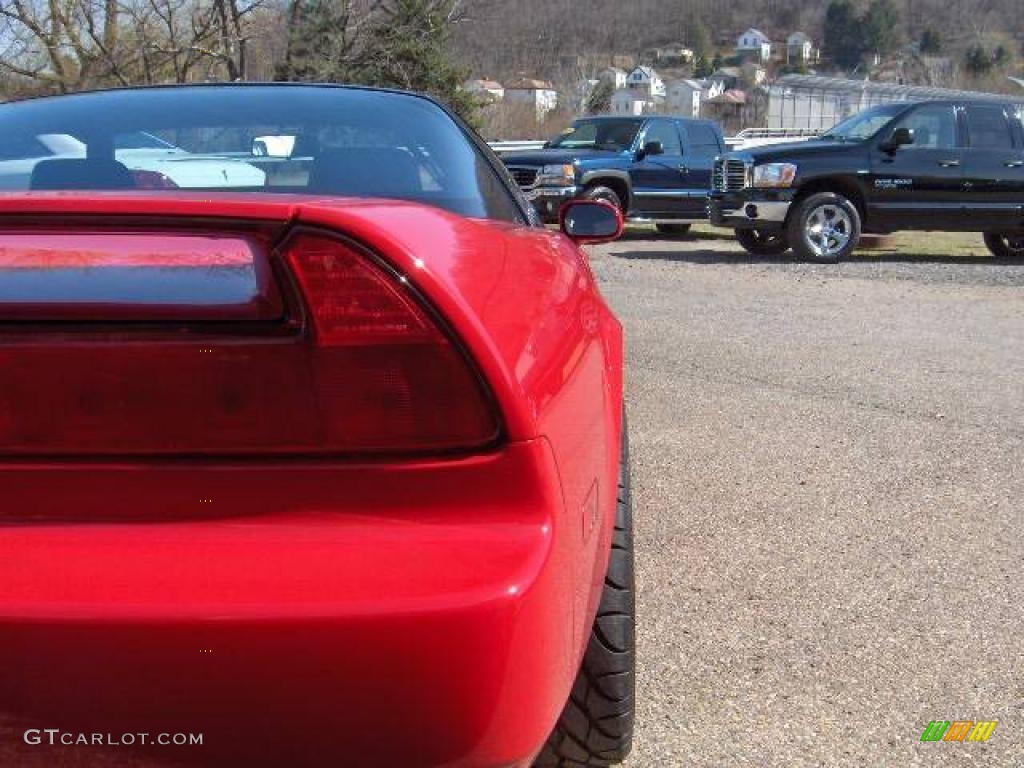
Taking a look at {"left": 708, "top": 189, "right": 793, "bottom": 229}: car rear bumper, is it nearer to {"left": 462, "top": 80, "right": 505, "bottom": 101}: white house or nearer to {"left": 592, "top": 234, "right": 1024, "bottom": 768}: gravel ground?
{"left": 592, "top": 234, "right": 1024, "bottom": 768}: gravel ground

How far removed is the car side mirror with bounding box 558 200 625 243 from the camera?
3305 mm

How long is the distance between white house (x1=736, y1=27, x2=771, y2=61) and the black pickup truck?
3827 inches

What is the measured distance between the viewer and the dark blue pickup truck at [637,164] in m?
13.9

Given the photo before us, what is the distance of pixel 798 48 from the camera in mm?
104562

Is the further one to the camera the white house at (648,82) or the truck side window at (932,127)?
the white house at (648,82)

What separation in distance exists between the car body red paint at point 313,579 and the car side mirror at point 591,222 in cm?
184

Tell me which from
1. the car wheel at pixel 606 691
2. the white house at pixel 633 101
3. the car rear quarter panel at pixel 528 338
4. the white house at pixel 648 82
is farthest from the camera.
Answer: the white house at pixel 648 82

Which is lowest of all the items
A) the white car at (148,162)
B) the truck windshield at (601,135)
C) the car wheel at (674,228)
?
the car wheel at (674,228)

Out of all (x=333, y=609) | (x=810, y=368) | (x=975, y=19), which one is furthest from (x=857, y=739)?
(x=975, y=19)

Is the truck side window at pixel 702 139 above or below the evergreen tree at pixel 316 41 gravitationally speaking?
below

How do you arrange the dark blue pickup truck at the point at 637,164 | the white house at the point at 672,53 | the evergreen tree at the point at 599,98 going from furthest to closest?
the white house at the point at 672,53 < the evergreen tree at the point at 599,98 < the dark blue pickup truck at the point at 637,164

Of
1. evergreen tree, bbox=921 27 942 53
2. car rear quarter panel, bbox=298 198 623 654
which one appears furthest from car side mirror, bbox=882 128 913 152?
evergreen tree, bbox=921 27 942 53

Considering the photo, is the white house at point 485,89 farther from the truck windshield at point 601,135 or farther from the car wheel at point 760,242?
the car wheel at point 760,242

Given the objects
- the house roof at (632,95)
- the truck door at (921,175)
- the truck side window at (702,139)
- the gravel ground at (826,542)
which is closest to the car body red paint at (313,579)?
the gravel ground at (826,542)
